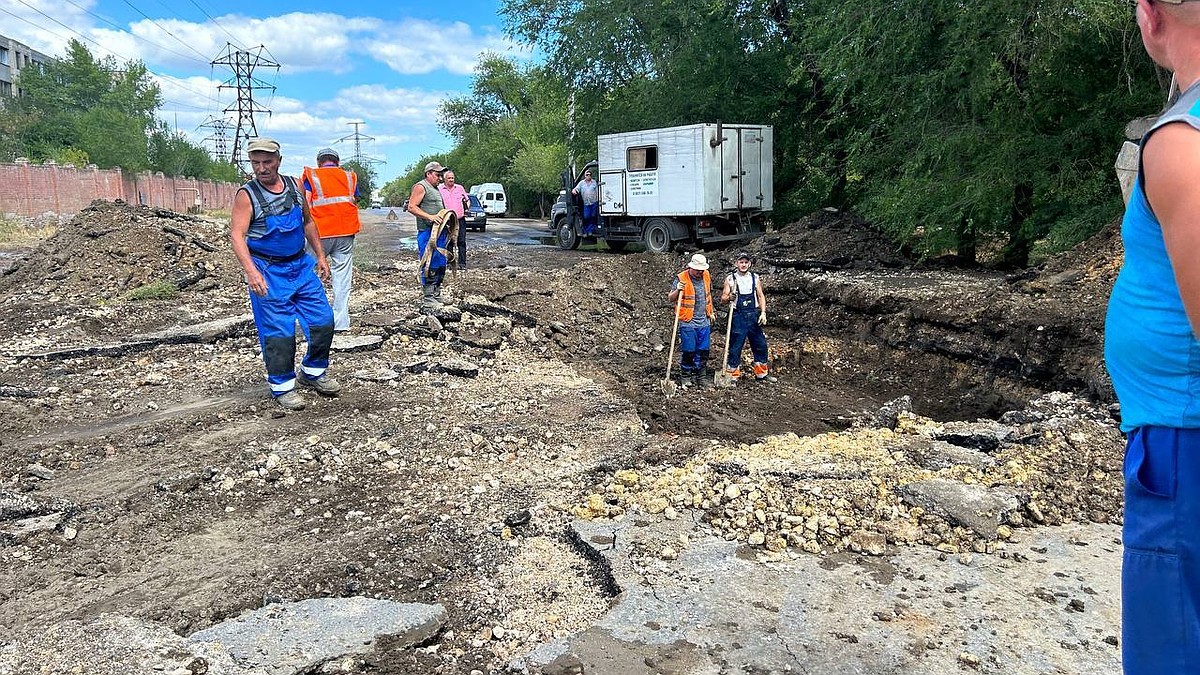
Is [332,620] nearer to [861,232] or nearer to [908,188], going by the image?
[908,188]

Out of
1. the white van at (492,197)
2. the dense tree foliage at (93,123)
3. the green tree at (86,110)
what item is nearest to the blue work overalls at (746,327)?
the white van at (492,197)

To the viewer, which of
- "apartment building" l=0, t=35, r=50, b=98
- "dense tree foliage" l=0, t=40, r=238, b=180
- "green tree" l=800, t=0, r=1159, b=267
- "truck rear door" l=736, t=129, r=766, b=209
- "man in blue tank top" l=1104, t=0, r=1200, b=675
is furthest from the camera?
"apartment building" l=0, t=35, r=50, b=98

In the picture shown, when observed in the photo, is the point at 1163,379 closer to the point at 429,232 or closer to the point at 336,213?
the point at 336,213

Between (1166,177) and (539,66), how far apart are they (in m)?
22.5

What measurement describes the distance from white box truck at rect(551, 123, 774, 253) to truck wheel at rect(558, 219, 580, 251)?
5.15ft

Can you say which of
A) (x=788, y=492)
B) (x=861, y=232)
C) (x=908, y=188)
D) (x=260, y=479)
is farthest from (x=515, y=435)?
(x=861, y=232)

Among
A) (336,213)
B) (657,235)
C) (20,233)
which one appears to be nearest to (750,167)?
(657,235)

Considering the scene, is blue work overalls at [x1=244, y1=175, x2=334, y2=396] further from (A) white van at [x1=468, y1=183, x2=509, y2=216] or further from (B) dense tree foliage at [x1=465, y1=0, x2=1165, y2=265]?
(A) white van at [x1=468, y1=183, x2=509, y2=216]

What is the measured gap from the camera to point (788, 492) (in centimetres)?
402

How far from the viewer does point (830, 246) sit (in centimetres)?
1295

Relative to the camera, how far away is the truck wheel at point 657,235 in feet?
55.9

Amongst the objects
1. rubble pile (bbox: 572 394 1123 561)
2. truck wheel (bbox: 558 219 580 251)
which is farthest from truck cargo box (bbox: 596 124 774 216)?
rubble pile (bbox: 572 394 1123 561)

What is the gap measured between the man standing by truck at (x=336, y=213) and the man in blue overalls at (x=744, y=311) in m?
3.83

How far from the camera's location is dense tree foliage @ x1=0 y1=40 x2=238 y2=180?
43781 mm
